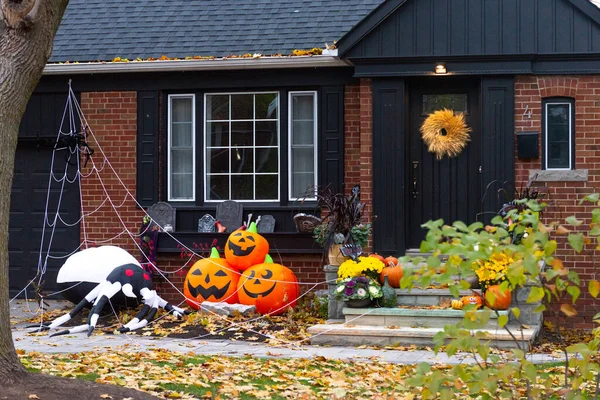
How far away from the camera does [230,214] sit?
1362cm

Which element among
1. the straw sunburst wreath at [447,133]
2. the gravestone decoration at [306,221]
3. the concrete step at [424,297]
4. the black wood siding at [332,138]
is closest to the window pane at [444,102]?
the straw sunburst wreath at [447,133]

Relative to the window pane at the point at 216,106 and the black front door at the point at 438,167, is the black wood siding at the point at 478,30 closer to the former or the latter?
the black front door at the point at 438,167

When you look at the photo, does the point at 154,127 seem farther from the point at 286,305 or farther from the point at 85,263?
the point at 286,305

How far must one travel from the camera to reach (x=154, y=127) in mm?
13938

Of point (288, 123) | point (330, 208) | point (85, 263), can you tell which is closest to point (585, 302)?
point (330, 208)

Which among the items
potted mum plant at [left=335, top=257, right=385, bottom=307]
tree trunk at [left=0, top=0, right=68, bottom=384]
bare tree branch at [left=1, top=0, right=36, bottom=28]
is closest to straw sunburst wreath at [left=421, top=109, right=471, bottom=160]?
potted mum plant at [left=335, top=257, right=385, bottom=307]

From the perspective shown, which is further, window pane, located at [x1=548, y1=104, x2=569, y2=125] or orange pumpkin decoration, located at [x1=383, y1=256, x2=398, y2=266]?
window pane, located at [x1=548, y1=104, x2=569, y2=125]

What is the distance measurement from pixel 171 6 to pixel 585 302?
7.84 meters

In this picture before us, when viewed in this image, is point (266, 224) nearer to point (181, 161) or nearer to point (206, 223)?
point (206, 223)

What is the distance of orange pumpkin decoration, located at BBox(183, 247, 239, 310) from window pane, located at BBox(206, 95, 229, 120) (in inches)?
98.6

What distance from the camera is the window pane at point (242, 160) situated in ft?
45.4

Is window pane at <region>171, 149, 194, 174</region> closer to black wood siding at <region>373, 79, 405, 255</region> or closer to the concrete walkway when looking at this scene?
black wood siding at <region>373, 79, 405, 255</region>

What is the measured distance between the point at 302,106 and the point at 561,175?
384 cm

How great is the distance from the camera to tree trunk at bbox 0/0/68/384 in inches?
261
